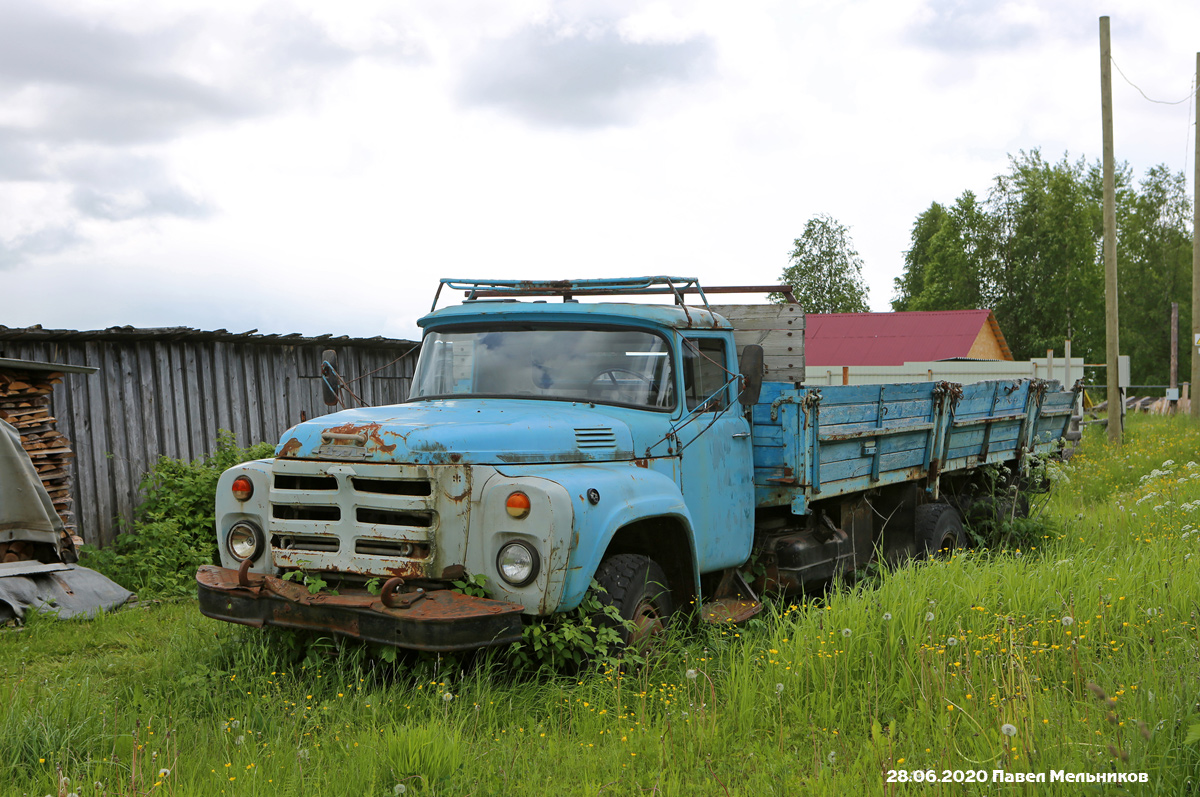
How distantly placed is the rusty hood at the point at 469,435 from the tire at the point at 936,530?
13.7ft

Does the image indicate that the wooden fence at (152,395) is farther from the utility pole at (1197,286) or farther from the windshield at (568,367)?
the utility pole at (1197,286)

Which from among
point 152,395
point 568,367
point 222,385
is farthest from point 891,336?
point 568,367

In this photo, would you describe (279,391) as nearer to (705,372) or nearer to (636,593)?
(705,372)

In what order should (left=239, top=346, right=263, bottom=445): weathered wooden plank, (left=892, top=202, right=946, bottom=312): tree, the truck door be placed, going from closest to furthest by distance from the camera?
the truck door → (left=239, top=346, right=263, bottom=445): weathered wooden plank → (left=892, top=202, right=946, bottom=312): tree

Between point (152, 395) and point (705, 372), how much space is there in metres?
7.01

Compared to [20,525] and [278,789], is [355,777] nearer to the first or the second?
[278,789]

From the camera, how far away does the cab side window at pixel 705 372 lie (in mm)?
6379

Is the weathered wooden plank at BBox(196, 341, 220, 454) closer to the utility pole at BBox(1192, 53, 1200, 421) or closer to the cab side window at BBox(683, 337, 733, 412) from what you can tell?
the cab side window at BBox(683, 337, 733, 412)

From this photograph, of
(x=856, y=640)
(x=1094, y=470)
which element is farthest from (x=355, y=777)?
(x=1094, y=470)

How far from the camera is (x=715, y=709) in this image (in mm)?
4750

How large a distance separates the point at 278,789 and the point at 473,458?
1.79m

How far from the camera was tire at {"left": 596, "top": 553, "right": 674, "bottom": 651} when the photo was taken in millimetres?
5293

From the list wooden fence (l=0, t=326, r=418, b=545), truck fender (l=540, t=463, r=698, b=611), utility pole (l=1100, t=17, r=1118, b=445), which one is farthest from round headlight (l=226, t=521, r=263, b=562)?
utility pole (l=1100, t=17, r=1118, b=445)

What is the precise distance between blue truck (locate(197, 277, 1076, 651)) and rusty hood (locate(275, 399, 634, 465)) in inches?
0.5
